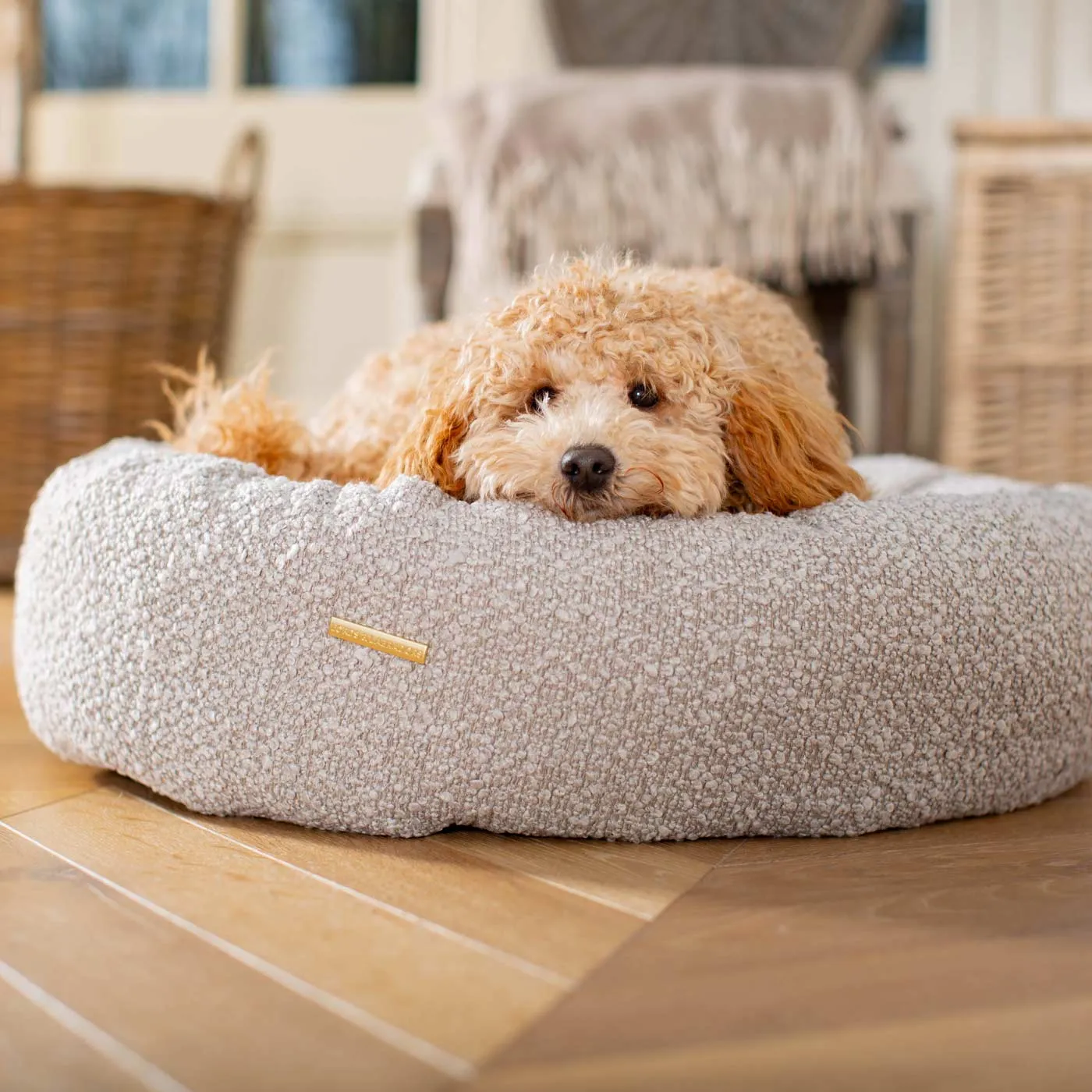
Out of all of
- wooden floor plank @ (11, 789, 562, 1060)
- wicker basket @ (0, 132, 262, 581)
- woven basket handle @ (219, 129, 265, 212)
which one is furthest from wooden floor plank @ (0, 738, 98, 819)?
woven basket handle @ (219, 129, 265, 212)

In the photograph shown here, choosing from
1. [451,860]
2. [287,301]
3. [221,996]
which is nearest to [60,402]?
[287,301]

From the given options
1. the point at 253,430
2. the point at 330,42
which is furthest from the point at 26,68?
the point at 253,430

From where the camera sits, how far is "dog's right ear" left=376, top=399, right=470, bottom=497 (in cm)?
125

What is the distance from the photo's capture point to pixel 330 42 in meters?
3.35

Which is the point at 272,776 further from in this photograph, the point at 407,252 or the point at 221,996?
the point at 407,252

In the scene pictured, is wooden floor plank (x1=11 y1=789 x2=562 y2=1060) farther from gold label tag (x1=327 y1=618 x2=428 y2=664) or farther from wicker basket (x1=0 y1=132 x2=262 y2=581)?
wicker basket (x1=0 y1=132 x2=262 y2=581)

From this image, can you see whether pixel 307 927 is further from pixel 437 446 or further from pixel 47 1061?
pixel 437 446

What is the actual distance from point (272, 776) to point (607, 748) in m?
0.31

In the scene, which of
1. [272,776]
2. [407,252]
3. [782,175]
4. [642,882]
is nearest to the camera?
[642,882]

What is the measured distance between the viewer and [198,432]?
4.99 ft

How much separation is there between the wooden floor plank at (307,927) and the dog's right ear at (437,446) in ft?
1.35

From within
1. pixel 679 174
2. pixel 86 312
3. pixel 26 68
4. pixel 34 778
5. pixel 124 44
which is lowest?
pixel 34 778

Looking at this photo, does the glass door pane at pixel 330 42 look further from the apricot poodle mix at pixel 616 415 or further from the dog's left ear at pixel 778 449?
the dog's left ear at pixel 778 449

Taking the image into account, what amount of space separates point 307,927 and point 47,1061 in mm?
224
